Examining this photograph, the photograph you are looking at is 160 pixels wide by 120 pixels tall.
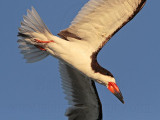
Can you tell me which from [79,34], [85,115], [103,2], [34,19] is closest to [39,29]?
[34,19]

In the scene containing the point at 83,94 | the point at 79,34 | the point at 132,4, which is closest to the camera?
the point at 132,4

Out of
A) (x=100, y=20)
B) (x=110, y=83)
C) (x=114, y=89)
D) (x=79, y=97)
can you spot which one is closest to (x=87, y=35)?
(x=100, y=20)

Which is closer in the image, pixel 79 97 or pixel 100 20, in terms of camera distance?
pixel 100 20

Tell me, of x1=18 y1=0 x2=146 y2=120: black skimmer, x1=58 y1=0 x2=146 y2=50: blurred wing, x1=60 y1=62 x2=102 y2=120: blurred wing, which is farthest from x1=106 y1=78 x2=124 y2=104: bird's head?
x1=60 y1=62 x2=102 y2=120: blurred wing

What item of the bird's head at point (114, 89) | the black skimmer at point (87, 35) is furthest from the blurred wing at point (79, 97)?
the bird's head at point (114, 89)

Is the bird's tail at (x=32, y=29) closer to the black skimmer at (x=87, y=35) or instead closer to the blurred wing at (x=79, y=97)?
the black skimmer at (x=87, y=35)

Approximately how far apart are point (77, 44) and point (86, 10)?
2.36 feet

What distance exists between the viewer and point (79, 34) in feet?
22.8

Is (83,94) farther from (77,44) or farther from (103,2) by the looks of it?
(103,2)

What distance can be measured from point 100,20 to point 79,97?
2.45m

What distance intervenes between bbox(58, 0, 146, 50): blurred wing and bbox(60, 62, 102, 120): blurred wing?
4.92 ft

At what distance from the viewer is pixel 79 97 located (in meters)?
8.40

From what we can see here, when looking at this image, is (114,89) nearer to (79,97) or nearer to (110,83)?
(110,83)

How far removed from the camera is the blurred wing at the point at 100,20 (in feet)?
21.4
